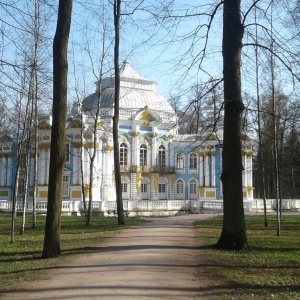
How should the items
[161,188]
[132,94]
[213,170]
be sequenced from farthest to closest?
[132,94] → [161,188] → [213,170]

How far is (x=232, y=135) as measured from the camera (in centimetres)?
1148

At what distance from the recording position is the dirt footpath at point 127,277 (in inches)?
258

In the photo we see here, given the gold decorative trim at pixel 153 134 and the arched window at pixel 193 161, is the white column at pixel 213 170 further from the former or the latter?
the gold decorative trim at pixel 153 134

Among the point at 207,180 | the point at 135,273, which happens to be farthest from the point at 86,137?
the point at 135,273

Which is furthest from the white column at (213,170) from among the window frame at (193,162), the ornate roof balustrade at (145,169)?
the ornate roof balustrade at (145,169)

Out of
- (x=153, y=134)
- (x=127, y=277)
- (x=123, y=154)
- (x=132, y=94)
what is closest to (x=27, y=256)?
(x=127, y=277)

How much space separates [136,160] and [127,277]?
35437mm

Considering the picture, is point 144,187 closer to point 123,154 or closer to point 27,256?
point 123,154

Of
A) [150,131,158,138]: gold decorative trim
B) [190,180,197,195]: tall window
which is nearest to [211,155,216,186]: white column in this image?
[190,180,197,195]: tall window

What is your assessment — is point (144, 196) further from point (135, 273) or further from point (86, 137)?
point (135, 273)

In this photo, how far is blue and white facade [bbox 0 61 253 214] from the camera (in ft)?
130

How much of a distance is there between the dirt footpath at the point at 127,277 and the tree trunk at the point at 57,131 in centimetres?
71

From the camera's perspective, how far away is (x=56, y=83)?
33.7ft

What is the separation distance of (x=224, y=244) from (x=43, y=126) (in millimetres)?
30884
